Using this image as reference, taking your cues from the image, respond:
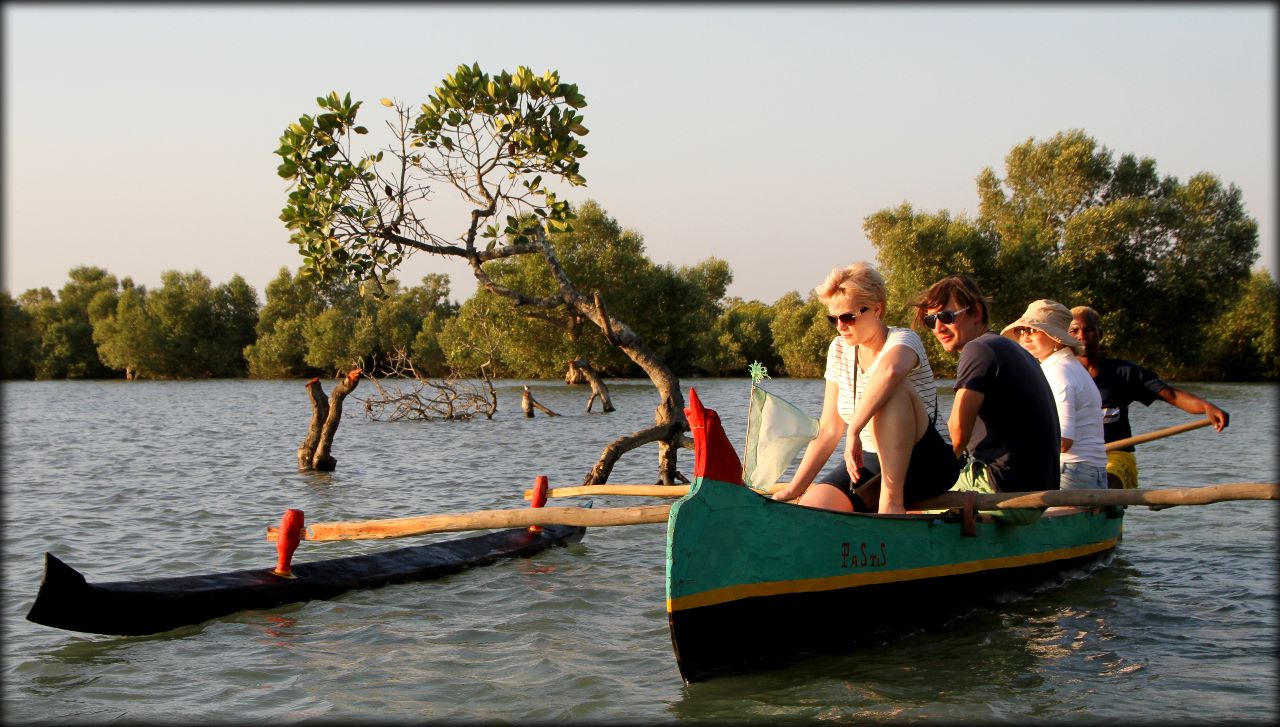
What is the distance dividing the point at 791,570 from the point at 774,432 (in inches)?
41.5

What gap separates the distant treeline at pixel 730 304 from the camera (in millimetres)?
35000

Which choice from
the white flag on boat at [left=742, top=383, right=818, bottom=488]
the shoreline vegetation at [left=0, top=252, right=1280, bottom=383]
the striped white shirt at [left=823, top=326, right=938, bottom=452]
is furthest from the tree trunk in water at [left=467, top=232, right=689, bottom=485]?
the shoreline vegetation at [left=0, top=252, right=1280, bottom=383]

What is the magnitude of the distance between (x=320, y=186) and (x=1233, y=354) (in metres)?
40.0

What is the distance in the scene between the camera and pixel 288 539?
664cm

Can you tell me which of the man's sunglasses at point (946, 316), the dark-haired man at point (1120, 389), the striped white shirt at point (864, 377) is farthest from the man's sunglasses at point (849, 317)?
the dark-haired man at point (1120, 389)

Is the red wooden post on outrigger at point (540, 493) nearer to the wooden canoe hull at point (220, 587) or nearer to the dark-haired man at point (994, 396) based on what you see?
the wooden canoe hull at point (220, 587)

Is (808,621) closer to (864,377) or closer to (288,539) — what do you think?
(864,377)


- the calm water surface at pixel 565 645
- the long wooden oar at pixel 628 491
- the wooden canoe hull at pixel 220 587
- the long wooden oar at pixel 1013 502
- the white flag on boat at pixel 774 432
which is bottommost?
the calm water surface at pixel 565 645

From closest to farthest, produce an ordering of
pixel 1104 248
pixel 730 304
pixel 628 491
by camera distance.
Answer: pixel 628 491 → pixel 1104 248 → pixel 730 304

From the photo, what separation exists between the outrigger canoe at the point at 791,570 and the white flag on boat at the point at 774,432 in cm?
76

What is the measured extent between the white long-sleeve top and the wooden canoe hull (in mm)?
4442

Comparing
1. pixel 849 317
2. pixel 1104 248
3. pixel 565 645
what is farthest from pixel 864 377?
pixel 1104 248

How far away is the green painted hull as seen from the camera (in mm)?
4785

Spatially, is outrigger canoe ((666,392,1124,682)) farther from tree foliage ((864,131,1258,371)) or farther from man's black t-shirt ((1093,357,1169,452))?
tree foliage ((864,131,1258,371))
